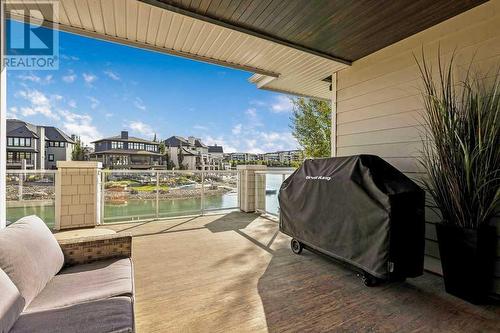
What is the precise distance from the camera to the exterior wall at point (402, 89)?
2545 mm

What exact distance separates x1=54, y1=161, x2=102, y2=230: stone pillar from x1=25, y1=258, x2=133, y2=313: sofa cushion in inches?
114

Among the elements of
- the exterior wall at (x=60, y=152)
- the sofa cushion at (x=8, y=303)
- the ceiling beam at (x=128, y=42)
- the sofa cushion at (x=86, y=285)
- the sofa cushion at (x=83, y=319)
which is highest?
the ceiling beam at (x=128, y=42)

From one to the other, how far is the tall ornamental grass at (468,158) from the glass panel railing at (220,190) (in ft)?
14.3

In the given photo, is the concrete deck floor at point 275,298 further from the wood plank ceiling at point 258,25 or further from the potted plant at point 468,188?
the wood plank ceiling at point 258,25

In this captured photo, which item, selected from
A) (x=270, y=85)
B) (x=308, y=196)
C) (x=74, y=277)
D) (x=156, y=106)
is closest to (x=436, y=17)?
(x=308, y=196)

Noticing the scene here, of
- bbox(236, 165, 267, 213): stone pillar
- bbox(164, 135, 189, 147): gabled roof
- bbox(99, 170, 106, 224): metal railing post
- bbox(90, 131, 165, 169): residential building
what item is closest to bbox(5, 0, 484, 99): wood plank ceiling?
bbox(99, 170, 106, 224): metal railing post

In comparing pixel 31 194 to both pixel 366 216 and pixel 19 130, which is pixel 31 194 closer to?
pixel 366 216

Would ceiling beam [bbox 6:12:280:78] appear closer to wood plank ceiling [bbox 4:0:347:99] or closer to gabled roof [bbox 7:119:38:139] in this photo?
wood plank ceiling [bbox 4:0:347:99]

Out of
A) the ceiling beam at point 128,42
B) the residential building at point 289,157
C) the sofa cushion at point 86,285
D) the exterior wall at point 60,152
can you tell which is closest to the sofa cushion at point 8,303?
the sofa cushion at point 86,285

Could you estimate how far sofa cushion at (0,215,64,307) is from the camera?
1384mm

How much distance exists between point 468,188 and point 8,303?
3291 millimetres

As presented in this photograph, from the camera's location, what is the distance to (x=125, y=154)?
28281 millimetres

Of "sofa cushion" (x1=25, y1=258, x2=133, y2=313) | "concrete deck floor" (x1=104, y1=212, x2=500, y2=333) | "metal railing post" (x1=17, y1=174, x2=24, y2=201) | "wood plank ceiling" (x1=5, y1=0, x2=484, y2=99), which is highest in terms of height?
"wood plank ceiling" (x1=5, y1=0, x2=484, y2=99)

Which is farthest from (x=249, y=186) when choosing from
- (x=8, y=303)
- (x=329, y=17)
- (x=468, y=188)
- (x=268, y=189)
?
(x=8, y=303)
